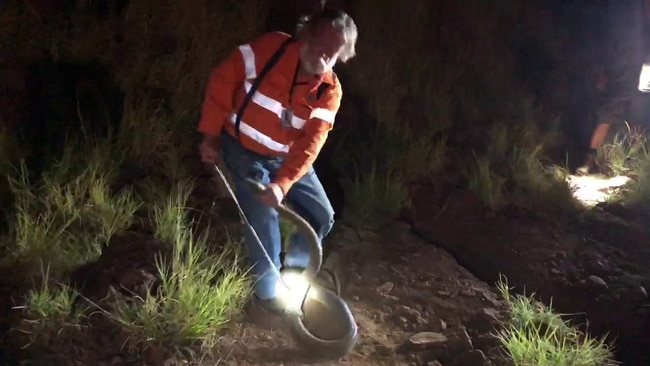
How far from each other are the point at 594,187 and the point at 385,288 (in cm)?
275

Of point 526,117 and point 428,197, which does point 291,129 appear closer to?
point 428,197

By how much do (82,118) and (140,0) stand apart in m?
1.03

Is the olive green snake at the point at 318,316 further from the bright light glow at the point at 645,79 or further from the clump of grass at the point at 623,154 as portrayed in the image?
the bright light glow at the point at 645,79

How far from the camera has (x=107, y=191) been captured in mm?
4121

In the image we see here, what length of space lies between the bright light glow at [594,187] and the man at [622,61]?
855mm

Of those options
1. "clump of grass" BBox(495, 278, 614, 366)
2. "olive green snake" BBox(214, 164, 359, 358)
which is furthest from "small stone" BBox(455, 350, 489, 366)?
"olive green snake" BBox(214, 164, 359, 358)

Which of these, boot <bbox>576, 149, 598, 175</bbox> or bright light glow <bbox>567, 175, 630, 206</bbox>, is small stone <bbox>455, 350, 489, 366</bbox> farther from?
boot <bbox>576, 149, 598, 175</bbox>

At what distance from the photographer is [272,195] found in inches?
125

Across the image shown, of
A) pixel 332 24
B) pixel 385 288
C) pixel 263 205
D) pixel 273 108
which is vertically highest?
pixel 332 24

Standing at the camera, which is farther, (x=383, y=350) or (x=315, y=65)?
(x=383, y=350)

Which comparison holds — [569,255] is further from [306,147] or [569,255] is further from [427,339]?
[306,147]

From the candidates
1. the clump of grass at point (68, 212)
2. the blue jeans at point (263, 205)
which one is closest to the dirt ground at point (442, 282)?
the clump of grass at point (68, 212)

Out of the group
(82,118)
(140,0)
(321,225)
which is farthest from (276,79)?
(140,0)

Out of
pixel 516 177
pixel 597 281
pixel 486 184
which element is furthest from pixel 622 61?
pixel 597 281
